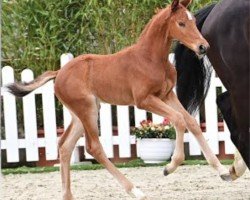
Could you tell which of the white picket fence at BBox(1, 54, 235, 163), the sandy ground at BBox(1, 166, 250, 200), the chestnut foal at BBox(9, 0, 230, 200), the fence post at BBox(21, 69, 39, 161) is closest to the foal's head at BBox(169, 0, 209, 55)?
the chestnut foal at BBox(9, 0, 230, 200)

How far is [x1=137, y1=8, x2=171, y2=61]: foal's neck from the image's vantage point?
15.8 ft

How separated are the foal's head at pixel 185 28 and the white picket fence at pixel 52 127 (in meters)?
3.40

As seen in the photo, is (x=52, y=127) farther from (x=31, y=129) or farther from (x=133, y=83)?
(x=133, y=83)

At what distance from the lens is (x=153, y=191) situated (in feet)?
19.1

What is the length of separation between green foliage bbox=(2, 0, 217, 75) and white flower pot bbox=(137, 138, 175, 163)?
1538 mm

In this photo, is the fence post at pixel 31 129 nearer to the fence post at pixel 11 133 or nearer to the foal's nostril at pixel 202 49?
the fence post at pixel 11 133

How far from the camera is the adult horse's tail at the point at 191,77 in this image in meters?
5.50

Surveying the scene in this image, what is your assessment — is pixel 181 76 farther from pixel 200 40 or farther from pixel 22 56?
pixel 22 56

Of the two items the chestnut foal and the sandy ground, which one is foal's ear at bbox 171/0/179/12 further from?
the sandy ground

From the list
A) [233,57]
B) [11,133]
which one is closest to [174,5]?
[233,57]

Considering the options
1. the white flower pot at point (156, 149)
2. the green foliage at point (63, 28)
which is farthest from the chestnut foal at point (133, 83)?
the green foliage at point (63, 28)

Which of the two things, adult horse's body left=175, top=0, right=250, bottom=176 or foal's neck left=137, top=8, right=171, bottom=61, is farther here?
foal's neck left=137, top=8, right=171, bottom=61

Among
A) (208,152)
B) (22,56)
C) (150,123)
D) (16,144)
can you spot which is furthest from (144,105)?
(22,56)

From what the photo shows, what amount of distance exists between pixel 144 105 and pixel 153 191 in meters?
1.36
